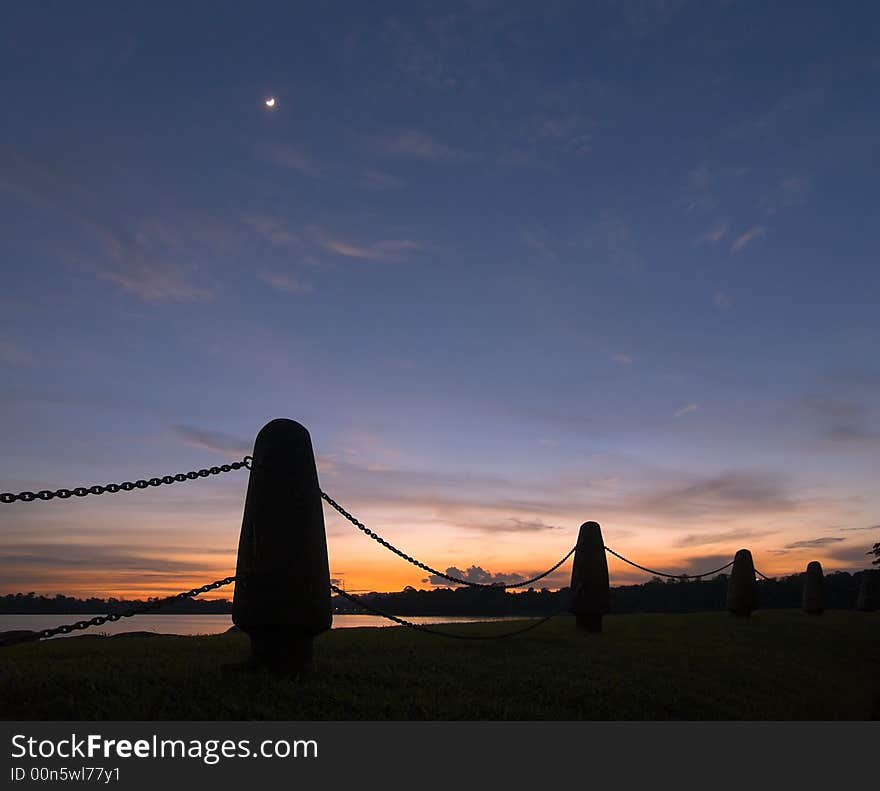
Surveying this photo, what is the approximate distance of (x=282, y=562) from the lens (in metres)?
8.66

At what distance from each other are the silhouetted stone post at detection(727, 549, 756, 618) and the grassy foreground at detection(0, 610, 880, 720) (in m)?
8.77

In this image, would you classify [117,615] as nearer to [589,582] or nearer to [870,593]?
[589,582]

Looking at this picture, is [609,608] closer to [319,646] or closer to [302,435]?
[319,646]

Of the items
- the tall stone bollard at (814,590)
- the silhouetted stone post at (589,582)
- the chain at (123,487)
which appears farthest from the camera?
the tall stone bollard at (814,590)

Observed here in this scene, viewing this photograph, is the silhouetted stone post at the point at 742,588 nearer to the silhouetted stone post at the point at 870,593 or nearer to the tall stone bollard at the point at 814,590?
the tall stone bollard at the point at 814,590

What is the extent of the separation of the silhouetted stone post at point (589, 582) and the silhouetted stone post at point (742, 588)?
1161cm

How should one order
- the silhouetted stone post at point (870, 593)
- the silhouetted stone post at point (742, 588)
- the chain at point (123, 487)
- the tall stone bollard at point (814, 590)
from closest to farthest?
1. the chain at point (123, 487)
2. the silhouetted stone post at point (742, 588)
3. the tall stone bollard at point (814, 590)
4. the silhouetted stone post at point (870, 593)

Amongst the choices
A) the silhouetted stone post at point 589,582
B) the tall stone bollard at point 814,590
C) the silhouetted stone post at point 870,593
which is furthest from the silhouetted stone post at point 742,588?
the silhouetted stone post at point 870,593

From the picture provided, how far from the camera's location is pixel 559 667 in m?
11.9

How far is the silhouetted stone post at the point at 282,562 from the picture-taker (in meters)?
8.59

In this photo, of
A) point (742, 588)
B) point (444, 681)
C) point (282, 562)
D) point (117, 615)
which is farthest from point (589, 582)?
point (117, 615)

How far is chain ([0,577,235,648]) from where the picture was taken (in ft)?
22.2

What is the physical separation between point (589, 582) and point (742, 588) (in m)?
12.4
